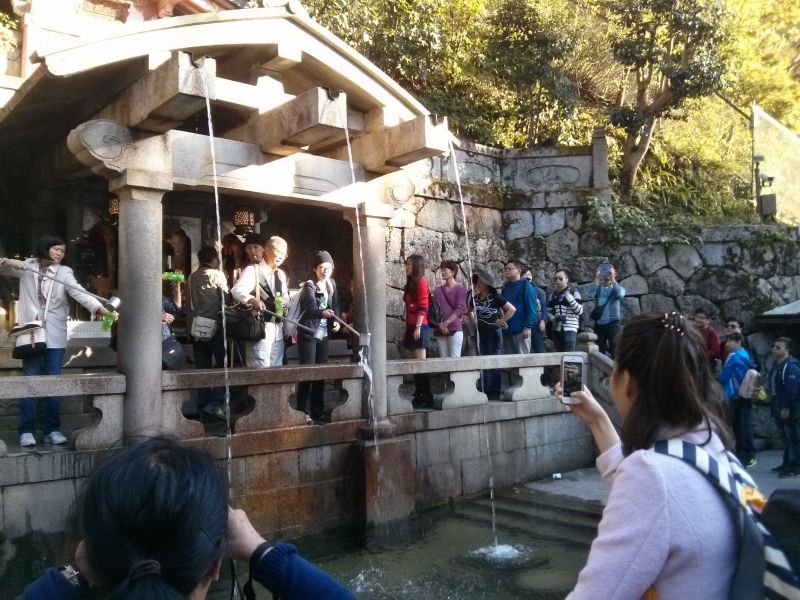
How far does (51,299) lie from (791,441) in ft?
30.3

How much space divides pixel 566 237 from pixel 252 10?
8.89 m

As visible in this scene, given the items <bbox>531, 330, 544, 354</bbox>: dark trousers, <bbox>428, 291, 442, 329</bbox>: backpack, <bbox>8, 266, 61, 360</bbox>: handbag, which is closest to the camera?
<bbox>8, 266, 61, 360</bbox>: handbag

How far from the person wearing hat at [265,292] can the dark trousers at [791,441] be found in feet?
22.6

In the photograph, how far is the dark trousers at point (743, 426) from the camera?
398 inches

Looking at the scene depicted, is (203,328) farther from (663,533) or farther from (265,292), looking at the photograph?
(663,533)

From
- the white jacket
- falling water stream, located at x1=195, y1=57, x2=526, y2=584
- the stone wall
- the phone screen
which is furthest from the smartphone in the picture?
the stone wall

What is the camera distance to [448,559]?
20.5 feet

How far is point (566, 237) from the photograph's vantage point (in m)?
13.8

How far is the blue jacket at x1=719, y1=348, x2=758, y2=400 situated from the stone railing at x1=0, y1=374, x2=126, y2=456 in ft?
26.4

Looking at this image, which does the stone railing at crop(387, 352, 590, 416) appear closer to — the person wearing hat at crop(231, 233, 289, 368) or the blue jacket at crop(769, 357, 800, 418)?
the person wearing hat at crop(231, 233, 289, 368)

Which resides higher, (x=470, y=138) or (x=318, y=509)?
(x=470, y=138)

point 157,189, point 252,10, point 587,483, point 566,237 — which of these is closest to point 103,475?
point 157,189

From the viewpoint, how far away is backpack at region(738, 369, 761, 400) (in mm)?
9742

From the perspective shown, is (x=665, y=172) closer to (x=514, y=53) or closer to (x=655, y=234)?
(x=655, y=234)
